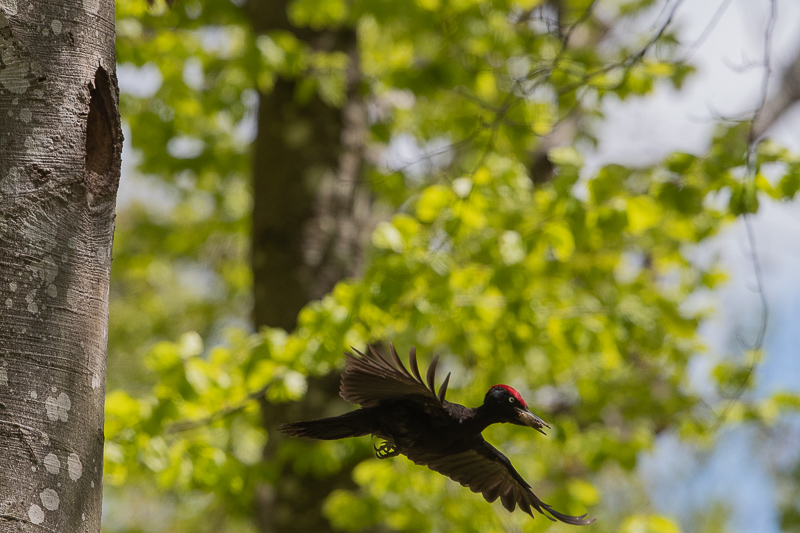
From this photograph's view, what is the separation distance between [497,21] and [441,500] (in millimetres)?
3199

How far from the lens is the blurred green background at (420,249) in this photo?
11.1 ft

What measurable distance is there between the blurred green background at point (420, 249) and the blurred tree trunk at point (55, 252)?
4.47 feet

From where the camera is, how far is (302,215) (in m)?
5.07

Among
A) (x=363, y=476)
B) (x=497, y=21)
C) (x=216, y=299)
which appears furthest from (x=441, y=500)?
(x=216, y=299)

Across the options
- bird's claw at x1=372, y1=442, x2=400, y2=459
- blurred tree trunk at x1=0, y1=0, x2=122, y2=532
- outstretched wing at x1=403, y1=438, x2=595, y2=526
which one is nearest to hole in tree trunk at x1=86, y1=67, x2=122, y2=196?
blurred tree trunk at x1=0, y1=0, x2=122, y2=532

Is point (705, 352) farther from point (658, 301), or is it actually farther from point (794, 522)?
point (794, 522)

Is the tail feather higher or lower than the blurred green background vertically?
lower

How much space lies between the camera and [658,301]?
435 centimetres

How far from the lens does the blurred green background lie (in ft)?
11.1

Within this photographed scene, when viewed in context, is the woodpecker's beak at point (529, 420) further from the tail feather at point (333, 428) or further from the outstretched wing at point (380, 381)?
the tail feather at point (333, 428)

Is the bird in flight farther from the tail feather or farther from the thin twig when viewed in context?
the thin twig

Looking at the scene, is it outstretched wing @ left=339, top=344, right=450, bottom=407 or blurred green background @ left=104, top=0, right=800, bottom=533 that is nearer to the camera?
outstretched wing @ left=339, top=344, right=450, bottom=407

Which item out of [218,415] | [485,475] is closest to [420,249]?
[218,415]

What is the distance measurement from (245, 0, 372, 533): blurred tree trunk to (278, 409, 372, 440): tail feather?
3.34m
